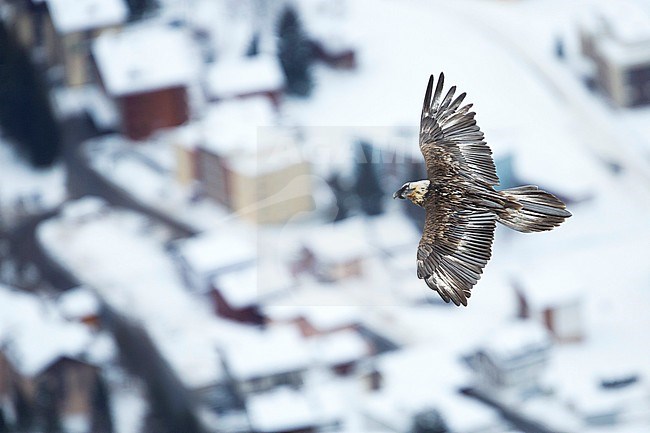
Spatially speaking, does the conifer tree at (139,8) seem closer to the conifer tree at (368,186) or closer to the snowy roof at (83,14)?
the snowy roof at (83,14)

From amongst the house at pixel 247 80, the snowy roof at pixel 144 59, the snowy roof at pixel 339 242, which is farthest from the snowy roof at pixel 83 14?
the snowy roof at pixel 339 242

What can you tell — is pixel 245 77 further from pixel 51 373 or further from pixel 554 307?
pixel 554 307

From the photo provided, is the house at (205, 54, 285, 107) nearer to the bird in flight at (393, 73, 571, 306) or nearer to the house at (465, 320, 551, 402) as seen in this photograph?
the house at (465, 320, 551, 402)

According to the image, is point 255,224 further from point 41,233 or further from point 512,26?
point 512,26

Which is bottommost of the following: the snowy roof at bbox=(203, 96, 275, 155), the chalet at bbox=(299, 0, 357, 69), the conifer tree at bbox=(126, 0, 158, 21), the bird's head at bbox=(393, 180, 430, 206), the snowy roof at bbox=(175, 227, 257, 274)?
the snowy roof at bbox=(175, 227, 257, 274)

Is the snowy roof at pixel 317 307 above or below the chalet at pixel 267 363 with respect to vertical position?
above

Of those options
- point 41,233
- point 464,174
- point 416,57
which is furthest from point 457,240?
point 416,57

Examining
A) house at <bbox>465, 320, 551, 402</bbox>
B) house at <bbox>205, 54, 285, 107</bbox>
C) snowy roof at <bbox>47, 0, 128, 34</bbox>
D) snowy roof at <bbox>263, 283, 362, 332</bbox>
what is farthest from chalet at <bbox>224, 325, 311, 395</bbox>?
snowy roof at <bbox>47, 0, 128, 34</bbox>

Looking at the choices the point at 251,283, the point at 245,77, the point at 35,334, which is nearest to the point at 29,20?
the point at 245,77
